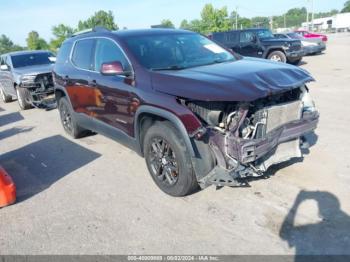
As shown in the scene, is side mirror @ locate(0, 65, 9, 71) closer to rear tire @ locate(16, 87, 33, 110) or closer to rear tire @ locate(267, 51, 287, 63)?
rear tire @ locate(16, 87, 33, 110)

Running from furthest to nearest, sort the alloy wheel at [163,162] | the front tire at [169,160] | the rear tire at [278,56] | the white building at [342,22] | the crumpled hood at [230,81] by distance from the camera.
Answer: the white building at [342,22]
the rear tire at [278,56]
the alloy wheel at [163,162]
the front tire at [169,160]
the crumpled hood at [230,81]

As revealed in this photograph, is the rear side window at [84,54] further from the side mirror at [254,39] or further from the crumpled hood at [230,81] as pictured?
the side mirror at [254,39]

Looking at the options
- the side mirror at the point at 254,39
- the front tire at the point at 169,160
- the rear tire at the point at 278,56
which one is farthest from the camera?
the side mirror at the point at 254,39

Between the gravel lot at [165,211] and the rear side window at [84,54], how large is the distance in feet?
5.01

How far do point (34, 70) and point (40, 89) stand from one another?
0.60 meters

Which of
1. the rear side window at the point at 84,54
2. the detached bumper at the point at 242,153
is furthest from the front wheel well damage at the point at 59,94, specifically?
the detached bumper at the point at 242,153

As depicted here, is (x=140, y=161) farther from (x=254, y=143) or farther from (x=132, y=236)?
(x=254, y=143)

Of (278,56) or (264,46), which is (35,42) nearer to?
(264,46)

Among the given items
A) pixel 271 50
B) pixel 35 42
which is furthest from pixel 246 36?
pixel 35 42

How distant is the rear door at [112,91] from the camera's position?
15.0ft

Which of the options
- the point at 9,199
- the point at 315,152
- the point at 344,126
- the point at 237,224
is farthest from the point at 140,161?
the point at 344,126

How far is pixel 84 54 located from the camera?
584 centimetres

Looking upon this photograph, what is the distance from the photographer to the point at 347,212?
141 inches

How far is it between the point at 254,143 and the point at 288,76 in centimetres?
99
